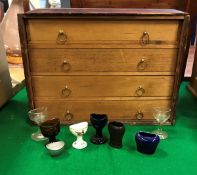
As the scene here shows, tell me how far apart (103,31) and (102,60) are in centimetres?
16

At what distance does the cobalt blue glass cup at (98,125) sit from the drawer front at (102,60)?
26 centimetres

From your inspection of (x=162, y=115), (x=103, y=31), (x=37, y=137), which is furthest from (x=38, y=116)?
(x=162, y=115)

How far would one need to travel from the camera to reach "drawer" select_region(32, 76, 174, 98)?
4.39 feet

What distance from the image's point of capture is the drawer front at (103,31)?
4.02 ft

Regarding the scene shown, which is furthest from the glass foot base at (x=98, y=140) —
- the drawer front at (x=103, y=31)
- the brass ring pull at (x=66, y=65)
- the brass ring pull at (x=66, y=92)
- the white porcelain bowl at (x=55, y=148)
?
the drawer front at (x=103, y=31)

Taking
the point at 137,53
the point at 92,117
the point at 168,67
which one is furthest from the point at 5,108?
the point at 168,67

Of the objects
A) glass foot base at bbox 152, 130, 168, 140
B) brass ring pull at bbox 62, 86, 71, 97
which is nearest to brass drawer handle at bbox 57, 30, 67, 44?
brass ring pull at bbox 62, 86, 71, 97

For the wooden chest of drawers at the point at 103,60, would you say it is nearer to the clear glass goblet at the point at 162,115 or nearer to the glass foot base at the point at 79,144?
the clear glass goblet at the point at 162,115

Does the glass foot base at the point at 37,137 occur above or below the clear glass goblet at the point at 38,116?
below

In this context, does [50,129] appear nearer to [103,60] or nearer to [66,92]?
[66,92]

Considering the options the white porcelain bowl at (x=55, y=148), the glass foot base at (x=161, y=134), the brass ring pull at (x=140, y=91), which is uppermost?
the brass ring pull at (x=140, y=91)

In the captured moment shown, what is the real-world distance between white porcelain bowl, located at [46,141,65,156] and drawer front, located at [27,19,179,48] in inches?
20.7

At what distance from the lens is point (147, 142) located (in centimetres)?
115

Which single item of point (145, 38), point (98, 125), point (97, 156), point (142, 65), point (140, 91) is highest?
point (145, 38)
